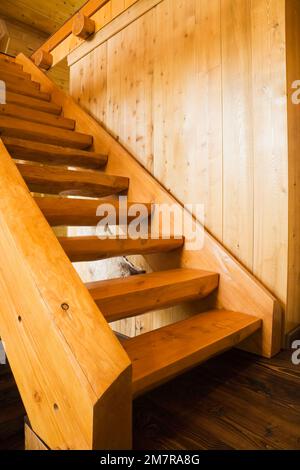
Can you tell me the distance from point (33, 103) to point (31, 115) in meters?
0.25

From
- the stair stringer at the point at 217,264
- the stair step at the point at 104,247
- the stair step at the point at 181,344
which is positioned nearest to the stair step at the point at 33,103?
the stair stringer at the point at 217,264

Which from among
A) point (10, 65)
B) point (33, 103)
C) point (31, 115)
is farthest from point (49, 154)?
point (10, 65)

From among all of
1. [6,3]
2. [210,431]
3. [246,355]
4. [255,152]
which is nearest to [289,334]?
[246,355]

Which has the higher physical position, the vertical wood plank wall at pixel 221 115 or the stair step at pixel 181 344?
the vertical wood plank wall at pixel 221 115

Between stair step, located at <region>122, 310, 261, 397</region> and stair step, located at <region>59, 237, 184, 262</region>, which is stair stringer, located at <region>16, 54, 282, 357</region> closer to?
stair step, located at <region>122, 310, 261, 397</region>

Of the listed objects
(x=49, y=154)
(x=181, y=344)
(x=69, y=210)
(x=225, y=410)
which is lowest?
(x=225, y=410)

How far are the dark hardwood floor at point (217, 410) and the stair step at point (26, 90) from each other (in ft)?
6.78

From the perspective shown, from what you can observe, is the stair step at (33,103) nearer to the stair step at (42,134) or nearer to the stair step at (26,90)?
the stair step at (26,90)

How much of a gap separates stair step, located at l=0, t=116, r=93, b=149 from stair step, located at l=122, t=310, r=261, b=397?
1.47 metres

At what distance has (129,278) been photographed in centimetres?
123

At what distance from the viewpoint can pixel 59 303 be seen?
1.93 feet

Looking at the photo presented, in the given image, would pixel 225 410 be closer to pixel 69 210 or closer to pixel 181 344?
pixel 181 344

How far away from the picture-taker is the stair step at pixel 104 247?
1142 mm

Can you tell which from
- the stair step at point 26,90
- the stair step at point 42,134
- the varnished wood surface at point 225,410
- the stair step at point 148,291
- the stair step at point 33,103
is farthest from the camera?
the stair step at point 26,90
